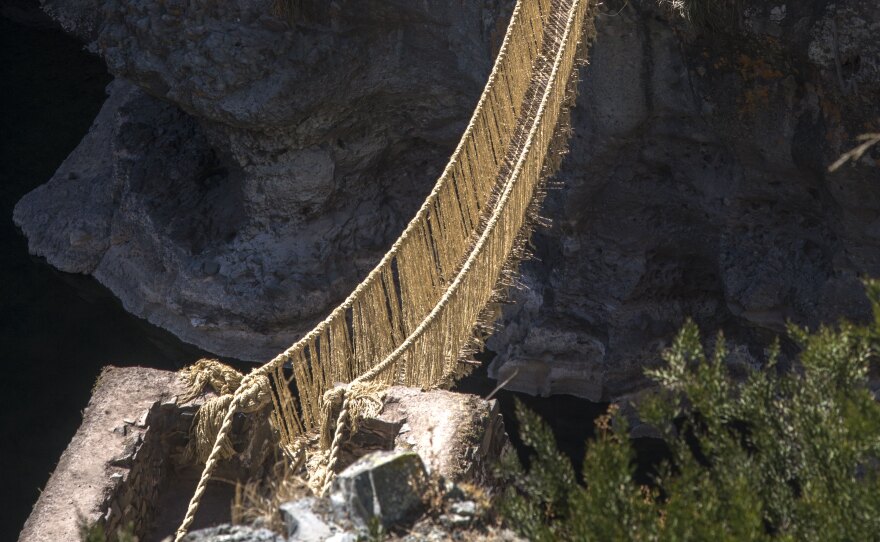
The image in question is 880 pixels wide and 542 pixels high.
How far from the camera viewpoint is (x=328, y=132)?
11.6 meters

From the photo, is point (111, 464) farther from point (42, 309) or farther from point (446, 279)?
point (42, 309)

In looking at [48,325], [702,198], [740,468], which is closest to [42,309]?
[48,325]

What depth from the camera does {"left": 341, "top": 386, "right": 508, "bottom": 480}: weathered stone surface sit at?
5109 mm

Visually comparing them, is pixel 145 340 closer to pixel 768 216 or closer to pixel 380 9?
pixel 380 9

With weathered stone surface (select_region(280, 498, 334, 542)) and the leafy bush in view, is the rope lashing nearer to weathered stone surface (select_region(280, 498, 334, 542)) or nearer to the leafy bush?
weathered stone surface (select_region(280, 498, 334, 542))

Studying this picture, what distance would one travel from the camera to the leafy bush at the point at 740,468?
3.56 metres

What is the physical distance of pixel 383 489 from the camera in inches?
155

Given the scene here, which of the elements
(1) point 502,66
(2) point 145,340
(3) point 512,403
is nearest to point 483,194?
(1) point 502,66

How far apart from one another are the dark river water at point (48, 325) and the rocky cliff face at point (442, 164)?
0.27 meters

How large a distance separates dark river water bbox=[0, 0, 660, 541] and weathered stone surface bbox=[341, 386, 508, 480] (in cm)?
443

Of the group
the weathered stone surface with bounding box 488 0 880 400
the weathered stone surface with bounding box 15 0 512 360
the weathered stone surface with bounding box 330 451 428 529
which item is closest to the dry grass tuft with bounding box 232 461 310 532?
the weathered stone surface with bounding box 330 451 428 529

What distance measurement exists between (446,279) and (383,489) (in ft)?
8.14

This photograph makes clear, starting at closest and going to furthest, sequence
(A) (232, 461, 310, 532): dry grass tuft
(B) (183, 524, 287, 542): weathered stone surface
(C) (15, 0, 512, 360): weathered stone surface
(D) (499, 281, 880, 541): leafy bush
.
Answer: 1. (D) (499, 281, 880, 541): leafy bush
2. (B) (183, 524, 287, 542): weathered stone surface
3. (A) (232, 461, 310, 532): dry grass tuft
4. (C) (15, 0, 512, 360): weathered stone surface

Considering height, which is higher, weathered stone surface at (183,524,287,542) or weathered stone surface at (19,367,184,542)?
weathered stone surface at (183,524,287,542)
